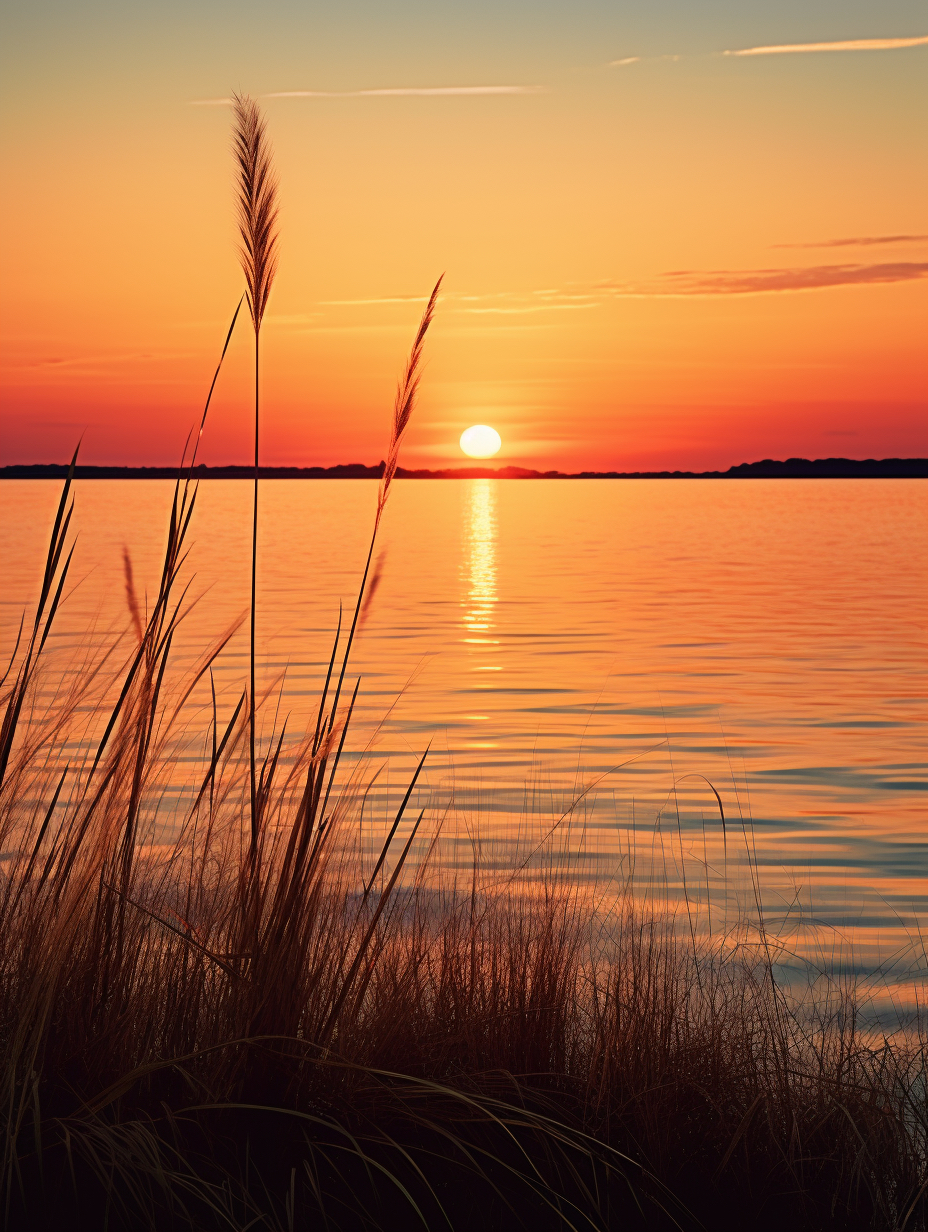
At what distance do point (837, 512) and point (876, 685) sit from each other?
55.5 m

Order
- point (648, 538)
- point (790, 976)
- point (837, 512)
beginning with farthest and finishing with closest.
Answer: point (837, 512), point (648, 538), point (790, 976)

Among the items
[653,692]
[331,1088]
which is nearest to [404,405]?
[331,1088]

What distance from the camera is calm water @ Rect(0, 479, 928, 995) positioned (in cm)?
696

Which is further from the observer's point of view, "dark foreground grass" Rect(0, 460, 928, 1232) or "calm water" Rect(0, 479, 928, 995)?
"calm water" Rect(0, 479, 928, 995)

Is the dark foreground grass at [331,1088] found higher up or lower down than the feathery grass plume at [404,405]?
lower down

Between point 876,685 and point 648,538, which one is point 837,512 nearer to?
point 648,538

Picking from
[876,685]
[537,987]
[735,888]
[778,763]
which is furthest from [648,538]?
[537,987]

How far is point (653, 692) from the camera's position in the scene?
12469mm

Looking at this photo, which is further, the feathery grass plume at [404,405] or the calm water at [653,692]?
the calm water at [653,692]

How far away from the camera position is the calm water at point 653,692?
274 inches

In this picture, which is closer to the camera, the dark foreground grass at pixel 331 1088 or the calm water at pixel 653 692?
the dark foreground grass at pixel 331 1088

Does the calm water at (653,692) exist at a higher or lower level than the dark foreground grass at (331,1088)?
higher

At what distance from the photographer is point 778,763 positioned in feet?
31.2

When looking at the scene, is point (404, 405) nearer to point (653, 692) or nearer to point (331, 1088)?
point (331, 1088)
